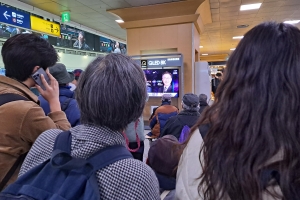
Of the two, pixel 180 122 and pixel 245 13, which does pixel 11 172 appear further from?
pixel 245 13

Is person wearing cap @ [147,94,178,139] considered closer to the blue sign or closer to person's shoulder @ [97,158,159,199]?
person's shoulder @ [97,158,159,199]

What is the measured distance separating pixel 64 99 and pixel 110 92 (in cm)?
134

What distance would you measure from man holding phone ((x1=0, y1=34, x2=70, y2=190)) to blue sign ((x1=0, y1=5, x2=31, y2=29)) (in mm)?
4780

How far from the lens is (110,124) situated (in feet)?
2.47

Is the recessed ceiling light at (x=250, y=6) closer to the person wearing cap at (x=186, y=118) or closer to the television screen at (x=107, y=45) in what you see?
the person wearing cap at (x=186, y=118)

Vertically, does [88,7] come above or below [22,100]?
above

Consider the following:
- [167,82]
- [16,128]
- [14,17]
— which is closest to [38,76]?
[16,128]

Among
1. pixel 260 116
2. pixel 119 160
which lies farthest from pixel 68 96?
pixel 260 116

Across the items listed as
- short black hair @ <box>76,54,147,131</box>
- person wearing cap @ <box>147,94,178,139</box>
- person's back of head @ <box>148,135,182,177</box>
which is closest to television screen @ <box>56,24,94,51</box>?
person wearing cap @ <box>147,94,178,139</box>

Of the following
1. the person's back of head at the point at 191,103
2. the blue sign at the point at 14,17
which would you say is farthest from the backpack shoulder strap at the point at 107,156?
the blue sign at the point at 14,17

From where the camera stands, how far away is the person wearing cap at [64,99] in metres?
1.84

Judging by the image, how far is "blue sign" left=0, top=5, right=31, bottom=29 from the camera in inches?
197

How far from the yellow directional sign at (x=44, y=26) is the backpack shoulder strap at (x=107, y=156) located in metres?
5.99

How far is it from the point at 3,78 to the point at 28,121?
0.28 m
